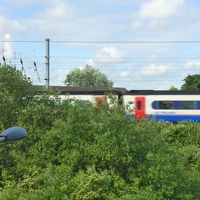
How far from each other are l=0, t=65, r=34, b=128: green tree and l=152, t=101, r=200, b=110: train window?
3368 centimetres

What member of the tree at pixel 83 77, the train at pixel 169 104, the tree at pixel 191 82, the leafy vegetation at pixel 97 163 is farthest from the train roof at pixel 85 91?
the tree at pixel 83 77

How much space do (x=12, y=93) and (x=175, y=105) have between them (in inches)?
1363

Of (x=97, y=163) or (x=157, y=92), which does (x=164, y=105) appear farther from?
(x=97, y=163)

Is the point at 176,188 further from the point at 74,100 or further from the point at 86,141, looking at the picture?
the point at 74,100

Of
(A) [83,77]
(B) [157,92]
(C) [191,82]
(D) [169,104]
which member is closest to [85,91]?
(B) [157,92]

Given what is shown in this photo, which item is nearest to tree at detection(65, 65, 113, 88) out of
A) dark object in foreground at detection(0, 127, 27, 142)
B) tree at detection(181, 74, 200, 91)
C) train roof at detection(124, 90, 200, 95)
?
tree at detection(181, 74, 200, 91)

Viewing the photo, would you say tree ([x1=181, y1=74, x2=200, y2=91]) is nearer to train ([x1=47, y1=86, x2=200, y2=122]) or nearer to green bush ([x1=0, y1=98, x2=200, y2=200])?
train ([x1=47, y1=86, x2=200, y2=122])

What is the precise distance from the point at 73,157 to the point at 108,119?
1091mm

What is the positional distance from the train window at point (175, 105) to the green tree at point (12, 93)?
33.7 meters

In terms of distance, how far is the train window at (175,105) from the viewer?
153 ft

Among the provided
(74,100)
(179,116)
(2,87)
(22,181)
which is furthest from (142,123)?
(179,116)

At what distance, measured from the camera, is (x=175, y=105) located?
4709cm

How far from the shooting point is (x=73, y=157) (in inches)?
410

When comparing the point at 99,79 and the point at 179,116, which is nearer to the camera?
the point at 179,116
